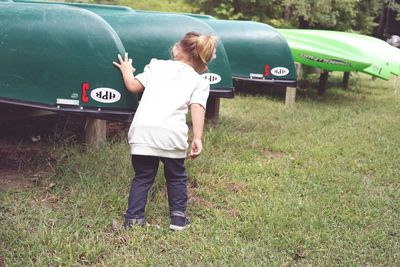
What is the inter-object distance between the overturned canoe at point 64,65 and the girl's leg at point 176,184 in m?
0.58

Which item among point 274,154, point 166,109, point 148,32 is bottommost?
point 274,154

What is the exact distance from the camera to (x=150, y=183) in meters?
2.76

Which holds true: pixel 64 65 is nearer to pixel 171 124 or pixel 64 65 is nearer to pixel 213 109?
pixel 171 124

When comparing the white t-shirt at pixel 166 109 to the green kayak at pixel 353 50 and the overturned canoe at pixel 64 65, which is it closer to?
the overturned canoe at pixel 64 65

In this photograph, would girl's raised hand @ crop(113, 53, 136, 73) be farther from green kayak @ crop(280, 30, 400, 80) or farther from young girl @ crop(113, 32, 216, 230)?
green kayak @ crop(280, 30, 400, 80)

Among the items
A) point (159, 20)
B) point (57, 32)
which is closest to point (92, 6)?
point (159, 20)

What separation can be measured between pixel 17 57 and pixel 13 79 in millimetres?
141

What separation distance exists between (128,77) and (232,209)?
0.99 m

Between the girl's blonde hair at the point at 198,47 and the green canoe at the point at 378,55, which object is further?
the green canoe at the point at 378,55

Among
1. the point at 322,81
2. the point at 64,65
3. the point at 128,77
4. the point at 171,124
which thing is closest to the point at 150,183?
the point at 171,124

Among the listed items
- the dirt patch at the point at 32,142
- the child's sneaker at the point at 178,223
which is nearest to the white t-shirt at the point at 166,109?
the child's sneaker at the point at 178,223

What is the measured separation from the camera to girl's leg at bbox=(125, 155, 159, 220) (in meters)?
2.71

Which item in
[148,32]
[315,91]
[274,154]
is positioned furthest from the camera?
[315,91]

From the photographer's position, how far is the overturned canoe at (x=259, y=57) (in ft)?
17.9
